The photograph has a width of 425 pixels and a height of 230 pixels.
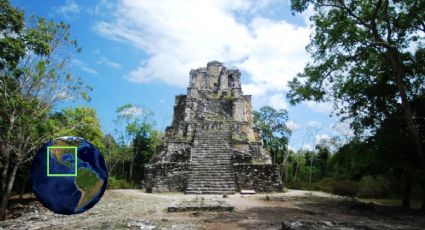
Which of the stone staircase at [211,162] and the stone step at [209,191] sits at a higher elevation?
the stone staircase at [211,162]

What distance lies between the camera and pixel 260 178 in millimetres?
16516

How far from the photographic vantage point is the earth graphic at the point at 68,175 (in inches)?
137

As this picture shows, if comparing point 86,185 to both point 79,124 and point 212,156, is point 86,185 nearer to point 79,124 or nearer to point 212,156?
point 79,124

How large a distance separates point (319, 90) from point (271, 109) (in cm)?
2300

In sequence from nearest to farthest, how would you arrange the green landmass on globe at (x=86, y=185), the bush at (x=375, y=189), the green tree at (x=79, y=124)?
the green landmass on globe at (x=86, y=185) → the green tree at (x=79, y=124) → the bush at (x=375, y=189)

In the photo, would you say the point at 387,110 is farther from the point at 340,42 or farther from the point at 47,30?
the point at 47,30

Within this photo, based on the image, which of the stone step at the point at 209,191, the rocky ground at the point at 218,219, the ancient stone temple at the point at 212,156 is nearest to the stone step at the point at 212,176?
the ancient stone temple at the point at 212,156

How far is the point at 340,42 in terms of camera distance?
469 inches

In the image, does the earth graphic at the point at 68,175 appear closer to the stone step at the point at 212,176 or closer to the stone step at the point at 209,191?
the stone step at the point at 209,191

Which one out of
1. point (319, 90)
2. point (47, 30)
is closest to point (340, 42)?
point (319, 90)

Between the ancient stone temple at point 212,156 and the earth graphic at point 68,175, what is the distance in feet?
39.6

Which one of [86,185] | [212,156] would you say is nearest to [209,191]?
[212,156]

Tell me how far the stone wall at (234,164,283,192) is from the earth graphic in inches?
520

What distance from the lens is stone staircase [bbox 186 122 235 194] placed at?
1584cm
